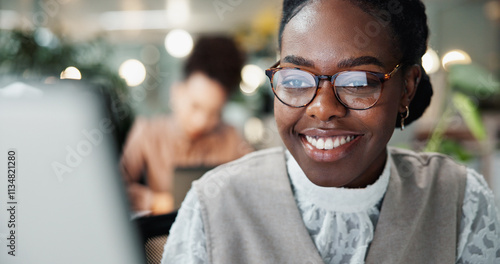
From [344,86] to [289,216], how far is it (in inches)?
11.1

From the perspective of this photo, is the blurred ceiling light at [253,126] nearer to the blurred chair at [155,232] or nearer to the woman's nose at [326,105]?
the blurred chair at [155,232]

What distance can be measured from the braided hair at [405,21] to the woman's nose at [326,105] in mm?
158

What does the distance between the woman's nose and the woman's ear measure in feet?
0.56

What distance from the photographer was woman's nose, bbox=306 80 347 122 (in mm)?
786

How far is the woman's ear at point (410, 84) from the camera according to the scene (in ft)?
2.91

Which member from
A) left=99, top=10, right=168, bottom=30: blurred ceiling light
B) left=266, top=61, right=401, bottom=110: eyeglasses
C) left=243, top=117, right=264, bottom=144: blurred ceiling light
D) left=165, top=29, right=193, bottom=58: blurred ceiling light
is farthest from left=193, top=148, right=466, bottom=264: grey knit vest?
left=99, top=10, right=168, bottom=30: blurred ceiling light

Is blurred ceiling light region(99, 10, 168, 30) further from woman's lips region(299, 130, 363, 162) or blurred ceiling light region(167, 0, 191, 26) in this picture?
woman's lips region(299, 130, 363, 162)

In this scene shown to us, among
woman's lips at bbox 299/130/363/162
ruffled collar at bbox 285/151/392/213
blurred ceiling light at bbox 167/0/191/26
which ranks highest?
blurred ceiling light at bbox 167/0/191/26

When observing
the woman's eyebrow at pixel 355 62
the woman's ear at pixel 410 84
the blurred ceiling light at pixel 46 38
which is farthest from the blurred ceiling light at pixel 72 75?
the blurred ceiling light at pixel 46 38

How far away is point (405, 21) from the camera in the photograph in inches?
34.1

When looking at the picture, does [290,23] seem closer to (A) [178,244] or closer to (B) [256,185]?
(B) [256,185]

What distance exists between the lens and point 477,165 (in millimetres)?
2111

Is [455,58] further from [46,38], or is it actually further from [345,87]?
[46,38]

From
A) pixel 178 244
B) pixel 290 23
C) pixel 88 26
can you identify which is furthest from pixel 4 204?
pixel 88 26
